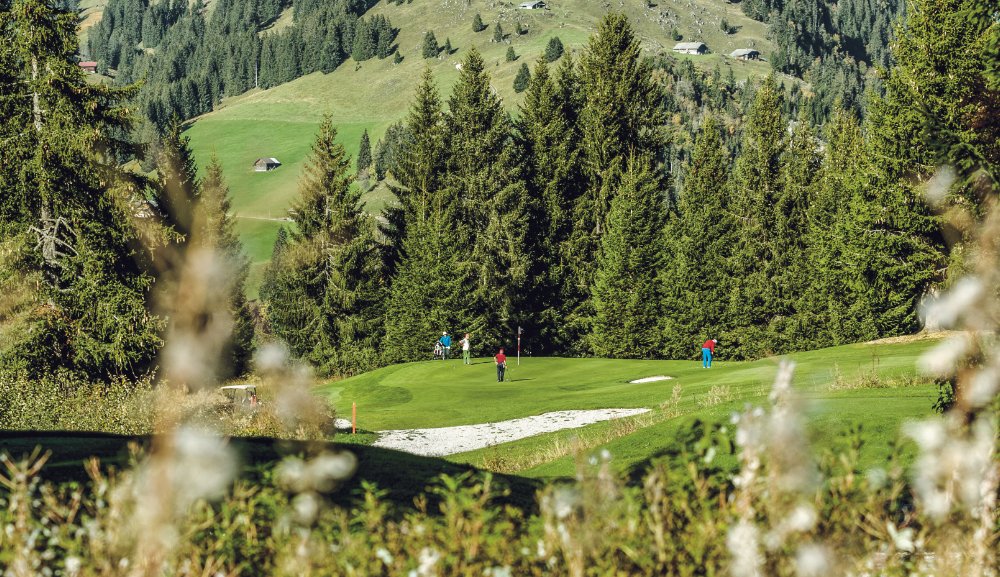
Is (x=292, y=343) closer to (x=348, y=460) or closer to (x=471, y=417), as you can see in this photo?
(x=471, y=417)

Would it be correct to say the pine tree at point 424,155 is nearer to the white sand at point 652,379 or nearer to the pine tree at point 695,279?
the pine tree at point 695,279

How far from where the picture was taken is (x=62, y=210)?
29.6 metres

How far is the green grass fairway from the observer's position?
1573 centimetres

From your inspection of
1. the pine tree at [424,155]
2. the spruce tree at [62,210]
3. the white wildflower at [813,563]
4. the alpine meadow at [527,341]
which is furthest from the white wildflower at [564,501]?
the pine tree at [424,155]

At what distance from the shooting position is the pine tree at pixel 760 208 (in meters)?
56.9

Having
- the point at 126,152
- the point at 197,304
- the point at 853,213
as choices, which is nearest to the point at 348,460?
the point at 197,304

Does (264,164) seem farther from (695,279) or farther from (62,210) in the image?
(62,210)

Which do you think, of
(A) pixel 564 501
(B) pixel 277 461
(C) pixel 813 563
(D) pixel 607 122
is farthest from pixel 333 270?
(C) pixel 813 563

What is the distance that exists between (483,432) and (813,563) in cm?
2058

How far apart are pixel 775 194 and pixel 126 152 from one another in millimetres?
42846

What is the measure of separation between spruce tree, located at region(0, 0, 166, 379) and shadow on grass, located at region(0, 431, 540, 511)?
18087 millimetres

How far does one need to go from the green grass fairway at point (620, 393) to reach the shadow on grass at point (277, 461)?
136 inches

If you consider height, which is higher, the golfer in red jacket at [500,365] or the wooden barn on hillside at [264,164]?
the golfer in red jacket at [500,365]

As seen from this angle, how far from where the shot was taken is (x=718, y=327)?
5456 cm
